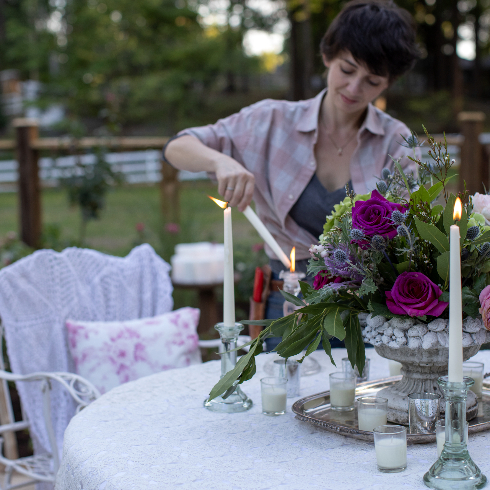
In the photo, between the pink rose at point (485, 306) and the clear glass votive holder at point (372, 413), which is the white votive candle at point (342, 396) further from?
the pink rose at point (485, 306)

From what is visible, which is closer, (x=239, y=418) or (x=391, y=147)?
(x=239, y=418)

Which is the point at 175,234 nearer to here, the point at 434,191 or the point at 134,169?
the point at 434,191

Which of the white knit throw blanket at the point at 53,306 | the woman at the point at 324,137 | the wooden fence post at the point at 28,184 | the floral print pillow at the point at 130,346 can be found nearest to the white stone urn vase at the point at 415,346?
the woman at the point at 324,137

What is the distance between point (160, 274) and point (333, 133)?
33.4 inches

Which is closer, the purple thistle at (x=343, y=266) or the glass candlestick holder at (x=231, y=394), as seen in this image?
the purple thistle at (x=343, y=266)

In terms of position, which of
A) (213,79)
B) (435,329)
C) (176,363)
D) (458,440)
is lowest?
(176,363)

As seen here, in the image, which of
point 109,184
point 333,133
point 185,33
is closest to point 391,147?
point 333,133

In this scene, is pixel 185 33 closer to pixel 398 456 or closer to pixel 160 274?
pixel 160 274

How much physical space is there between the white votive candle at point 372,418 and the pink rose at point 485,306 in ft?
0.88

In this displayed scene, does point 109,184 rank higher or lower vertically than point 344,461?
higher

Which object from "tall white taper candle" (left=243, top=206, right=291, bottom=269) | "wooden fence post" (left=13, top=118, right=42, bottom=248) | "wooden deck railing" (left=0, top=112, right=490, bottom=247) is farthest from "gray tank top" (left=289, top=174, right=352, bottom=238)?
"wooden fence post" (left=13, top=118, right=42, bottom=248)

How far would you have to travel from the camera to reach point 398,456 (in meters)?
1.02

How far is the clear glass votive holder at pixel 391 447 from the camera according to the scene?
3.32 ft

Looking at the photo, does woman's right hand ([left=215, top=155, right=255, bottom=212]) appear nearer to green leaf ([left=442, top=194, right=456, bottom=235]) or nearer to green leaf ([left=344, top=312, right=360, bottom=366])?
green leaf ([left=344, top=312, right=360, bottom=366])
